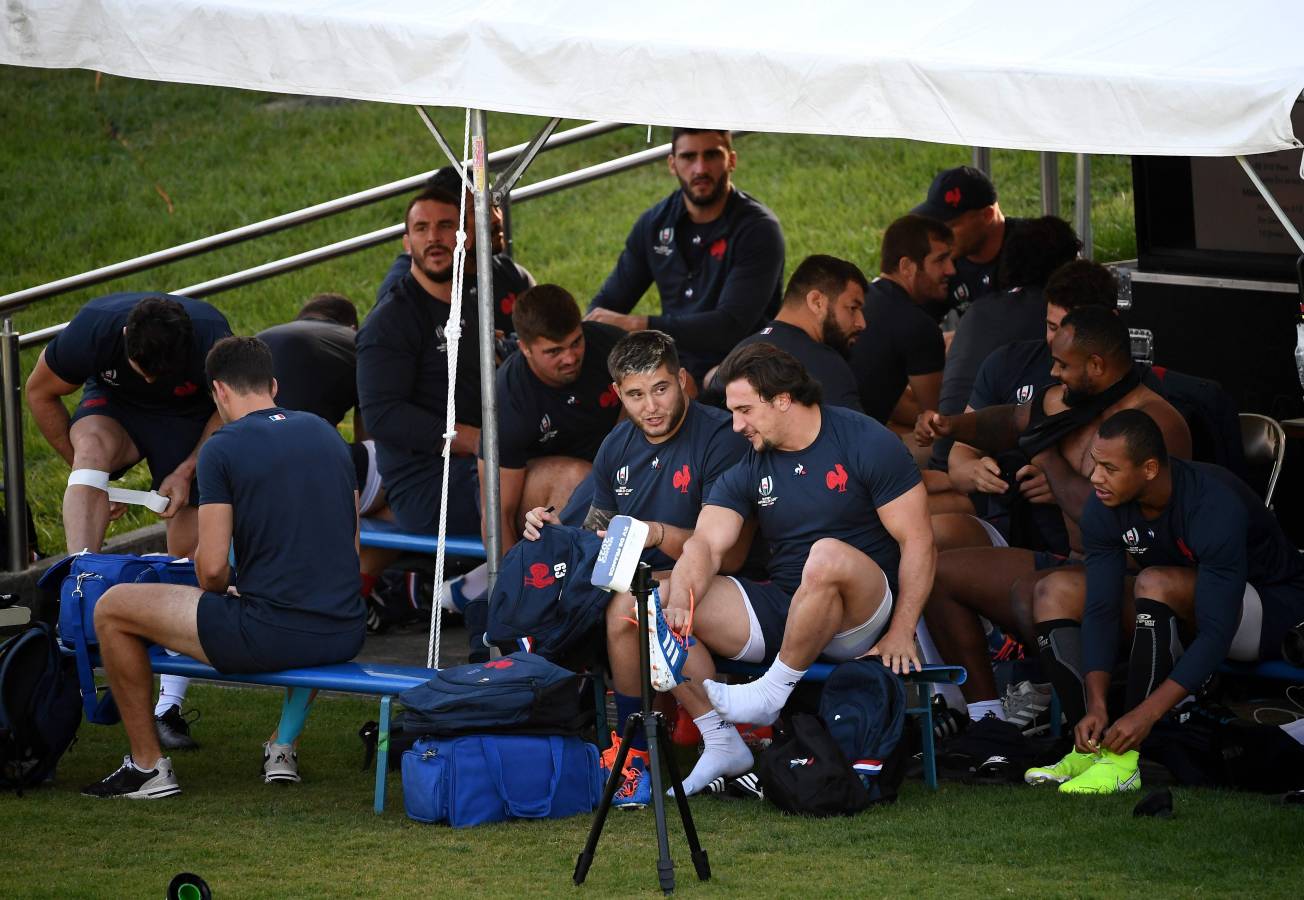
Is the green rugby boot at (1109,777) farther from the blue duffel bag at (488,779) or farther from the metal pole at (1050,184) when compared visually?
the metal pole at (1050,184)

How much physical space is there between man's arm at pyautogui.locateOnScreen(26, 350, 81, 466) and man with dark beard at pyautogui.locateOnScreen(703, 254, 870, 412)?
2.43m

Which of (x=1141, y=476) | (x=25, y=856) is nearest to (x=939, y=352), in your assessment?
(x=1141, y=476)

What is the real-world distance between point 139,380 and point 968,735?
128 inches

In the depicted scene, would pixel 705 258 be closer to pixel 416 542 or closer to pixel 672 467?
pixel 416 542

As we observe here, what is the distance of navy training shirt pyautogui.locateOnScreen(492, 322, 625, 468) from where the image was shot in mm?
6512

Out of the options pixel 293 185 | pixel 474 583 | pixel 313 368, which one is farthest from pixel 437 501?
pixel 293 185

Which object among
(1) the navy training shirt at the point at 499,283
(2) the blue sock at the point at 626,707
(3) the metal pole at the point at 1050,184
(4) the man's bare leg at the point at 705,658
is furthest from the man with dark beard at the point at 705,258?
(2) the blue sock at the point at 626,707

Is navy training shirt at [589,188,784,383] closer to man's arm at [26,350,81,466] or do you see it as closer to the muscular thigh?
the muscular thigh

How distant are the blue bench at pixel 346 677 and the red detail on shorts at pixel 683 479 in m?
0.94

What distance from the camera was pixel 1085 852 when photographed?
4.56 meters

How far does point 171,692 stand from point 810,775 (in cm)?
234

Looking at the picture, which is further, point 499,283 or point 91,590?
point 499,283

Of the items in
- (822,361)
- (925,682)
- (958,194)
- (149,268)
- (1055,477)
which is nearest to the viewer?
(925,682)

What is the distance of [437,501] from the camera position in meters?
6.98
